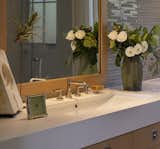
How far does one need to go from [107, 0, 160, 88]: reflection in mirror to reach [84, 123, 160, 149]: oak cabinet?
0.66 m

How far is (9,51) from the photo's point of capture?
2.05 m

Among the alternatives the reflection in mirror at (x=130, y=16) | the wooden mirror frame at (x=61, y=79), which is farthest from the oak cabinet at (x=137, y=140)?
the reflection in mirror at (x=130, y=16)

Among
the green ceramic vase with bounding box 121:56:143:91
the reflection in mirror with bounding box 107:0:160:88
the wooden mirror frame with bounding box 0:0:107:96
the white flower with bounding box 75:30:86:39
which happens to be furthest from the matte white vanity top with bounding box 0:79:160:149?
the reflection in mirror with bounding box 107:0:160:88

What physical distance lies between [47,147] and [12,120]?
25cm

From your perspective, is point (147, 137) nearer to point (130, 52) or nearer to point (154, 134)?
point (154, 134)

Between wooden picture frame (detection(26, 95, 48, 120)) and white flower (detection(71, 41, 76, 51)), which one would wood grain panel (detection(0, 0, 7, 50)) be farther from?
white flower (detection(71, 41, 76, 51))

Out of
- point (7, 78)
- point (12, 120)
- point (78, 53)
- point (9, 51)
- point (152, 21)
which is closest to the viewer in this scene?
point (12, 120)

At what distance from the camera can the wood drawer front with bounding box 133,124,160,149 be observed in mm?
2203

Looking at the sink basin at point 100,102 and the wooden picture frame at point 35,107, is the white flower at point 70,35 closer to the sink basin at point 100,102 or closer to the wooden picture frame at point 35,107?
the sink basin at point 100,102

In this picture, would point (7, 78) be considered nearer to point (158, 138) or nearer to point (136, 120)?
point (136, 120)

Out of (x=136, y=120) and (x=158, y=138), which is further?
(x=158, y=138)

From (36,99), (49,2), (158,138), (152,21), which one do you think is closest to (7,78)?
(36,99)

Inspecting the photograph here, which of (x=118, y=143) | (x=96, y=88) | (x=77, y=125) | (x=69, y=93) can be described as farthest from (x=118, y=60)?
(x=77, y=125)

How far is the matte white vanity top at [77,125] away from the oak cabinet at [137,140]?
37 mm
